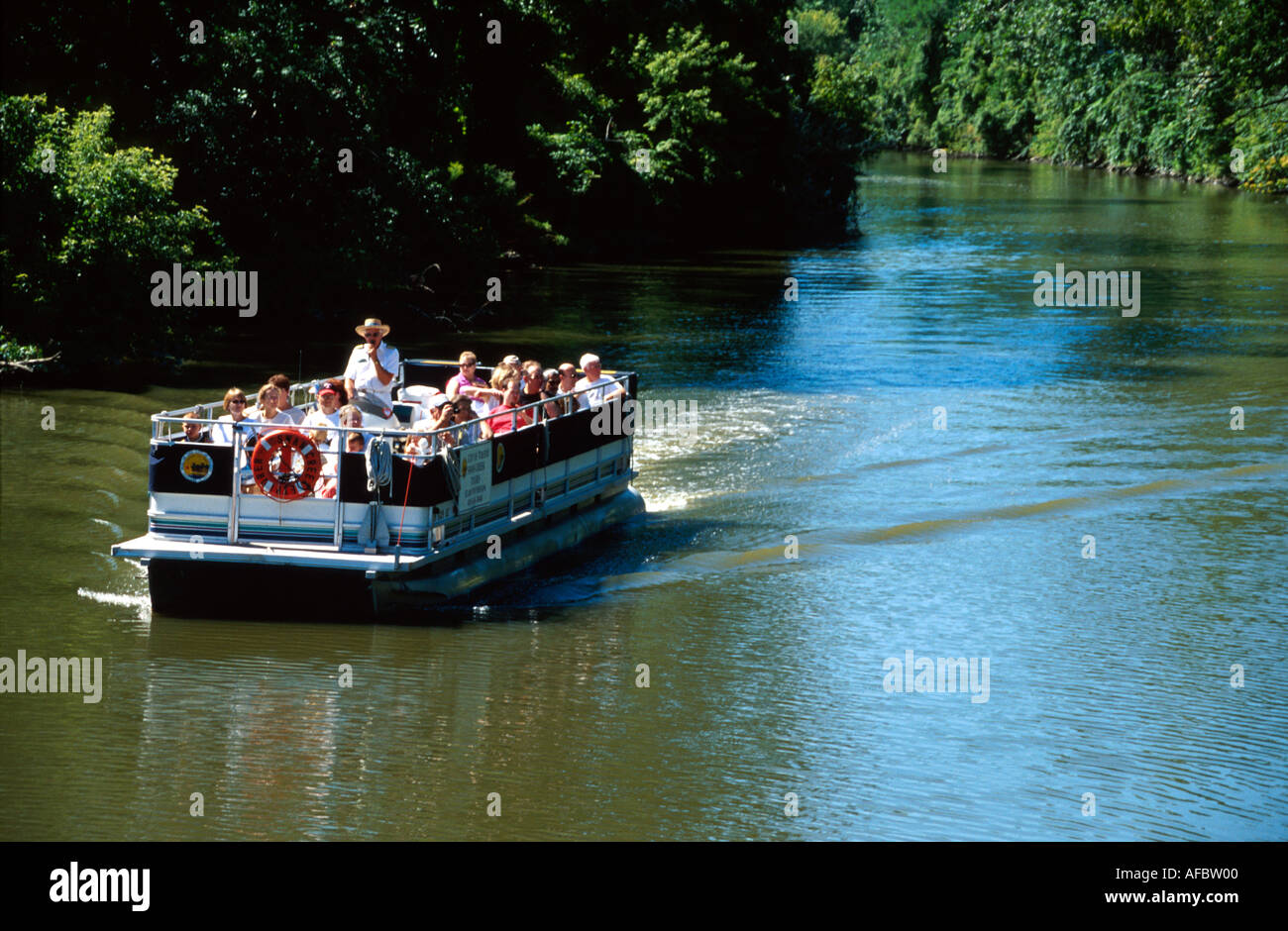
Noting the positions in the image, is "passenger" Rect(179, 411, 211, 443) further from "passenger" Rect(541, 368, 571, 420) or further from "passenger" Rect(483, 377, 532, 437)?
"passenger" Rect(541, 368, 571, 420)

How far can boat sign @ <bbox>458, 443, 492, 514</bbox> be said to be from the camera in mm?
14172

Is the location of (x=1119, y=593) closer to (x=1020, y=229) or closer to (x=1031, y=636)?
(x=1031, y=636)

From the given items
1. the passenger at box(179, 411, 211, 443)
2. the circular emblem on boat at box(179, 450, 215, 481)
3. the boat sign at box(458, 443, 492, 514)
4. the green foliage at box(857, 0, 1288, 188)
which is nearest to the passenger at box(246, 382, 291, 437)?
the passenger at box(179, 411, 211, 443)

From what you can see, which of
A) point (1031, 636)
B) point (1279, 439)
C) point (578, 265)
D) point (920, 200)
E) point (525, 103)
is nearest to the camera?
point (1031, 636)

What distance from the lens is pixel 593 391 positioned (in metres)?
17.2

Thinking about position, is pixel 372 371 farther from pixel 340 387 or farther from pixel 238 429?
pixel 238 429

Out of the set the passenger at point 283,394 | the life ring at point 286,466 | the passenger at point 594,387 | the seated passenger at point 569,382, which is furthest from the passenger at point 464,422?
the passenger at point 594,387

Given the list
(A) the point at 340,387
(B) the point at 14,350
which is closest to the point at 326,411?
(A) the point at 340,387

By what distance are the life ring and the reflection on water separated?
40.3 inches

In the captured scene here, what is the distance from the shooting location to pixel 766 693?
41.2 ft
